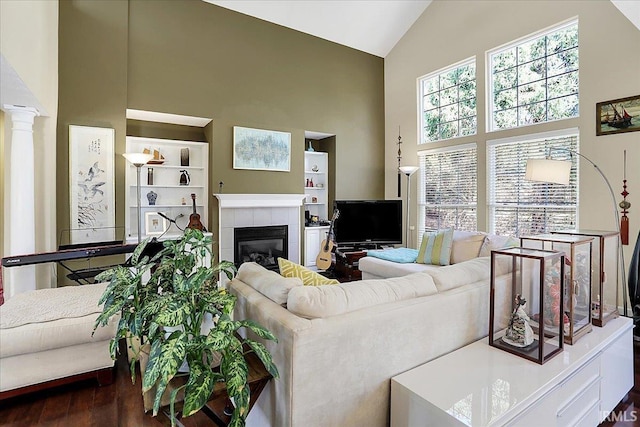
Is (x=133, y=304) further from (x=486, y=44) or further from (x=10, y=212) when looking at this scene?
(x=486, y=44)

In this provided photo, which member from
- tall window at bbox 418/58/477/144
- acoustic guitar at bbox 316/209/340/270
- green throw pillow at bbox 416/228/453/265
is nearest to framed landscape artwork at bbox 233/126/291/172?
acoustic guitar at bbox 316/209/340/270

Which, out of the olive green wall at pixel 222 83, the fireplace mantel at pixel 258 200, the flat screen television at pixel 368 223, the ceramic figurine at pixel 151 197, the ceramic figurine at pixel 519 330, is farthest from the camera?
the flat screen television at pixel 368 223

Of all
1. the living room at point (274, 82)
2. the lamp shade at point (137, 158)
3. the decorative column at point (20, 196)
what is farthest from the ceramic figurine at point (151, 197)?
the decorative column at point (20, 196)

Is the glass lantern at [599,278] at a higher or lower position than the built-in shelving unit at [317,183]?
lower

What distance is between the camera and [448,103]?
5.96 m

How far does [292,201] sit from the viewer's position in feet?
19.7

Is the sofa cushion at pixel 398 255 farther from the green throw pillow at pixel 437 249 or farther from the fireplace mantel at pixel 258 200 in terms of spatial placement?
the fireplace mantel at pixel 258 200

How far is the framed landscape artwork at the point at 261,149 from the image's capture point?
5.52 meters

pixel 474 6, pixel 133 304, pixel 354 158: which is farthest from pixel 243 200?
pixel 474 6

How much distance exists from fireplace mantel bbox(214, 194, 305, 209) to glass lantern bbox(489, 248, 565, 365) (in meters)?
4.10

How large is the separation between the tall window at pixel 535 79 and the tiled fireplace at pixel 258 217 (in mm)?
3618

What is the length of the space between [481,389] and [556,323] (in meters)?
0.83

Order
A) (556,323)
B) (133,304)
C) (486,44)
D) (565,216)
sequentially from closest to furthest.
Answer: (133,304), (556,323), (565,216), (486,44)

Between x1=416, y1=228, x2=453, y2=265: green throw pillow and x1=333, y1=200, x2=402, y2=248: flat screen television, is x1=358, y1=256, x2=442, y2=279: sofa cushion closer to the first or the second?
x1=416, y1=228, x2=453, y2=265: green throw pillow
